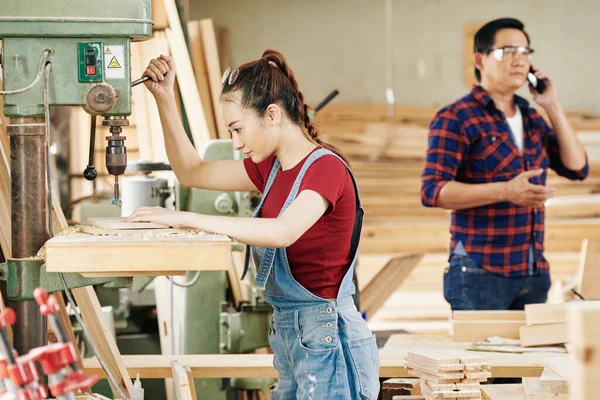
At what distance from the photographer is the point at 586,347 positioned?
1.31 metres

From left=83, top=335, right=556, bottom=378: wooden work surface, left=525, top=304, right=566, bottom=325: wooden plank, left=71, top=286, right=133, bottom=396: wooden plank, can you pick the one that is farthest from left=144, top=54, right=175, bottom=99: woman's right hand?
left=525, top=304, right=566, bottom=325: wooden plank

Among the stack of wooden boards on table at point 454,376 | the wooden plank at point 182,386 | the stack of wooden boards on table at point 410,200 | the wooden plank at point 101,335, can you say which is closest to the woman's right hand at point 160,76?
the wooden plank at point 101,335

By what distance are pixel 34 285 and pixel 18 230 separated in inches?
5.7

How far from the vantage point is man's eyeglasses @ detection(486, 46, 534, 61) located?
3.57 m

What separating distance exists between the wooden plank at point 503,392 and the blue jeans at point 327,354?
40 centimetres

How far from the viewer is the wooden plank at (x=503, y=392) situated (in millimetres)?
2496

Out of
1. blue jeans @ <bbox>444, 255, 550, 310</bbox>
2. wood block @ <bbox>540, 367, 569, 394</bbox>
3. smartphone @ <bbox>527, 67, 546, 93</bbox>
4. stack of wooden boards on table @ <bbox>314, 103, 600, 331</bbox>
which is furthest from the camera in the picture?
stack of wooden boards on table @ <bbox>314, 103, 600, 331</bbox>

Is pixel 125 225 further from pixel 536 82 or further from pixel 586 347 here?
pixel 536 82

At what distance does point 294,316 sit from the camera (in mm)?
2293

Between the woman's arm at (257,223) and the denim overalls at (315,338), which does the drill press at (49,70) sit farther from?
the denim overalls at (315,338)

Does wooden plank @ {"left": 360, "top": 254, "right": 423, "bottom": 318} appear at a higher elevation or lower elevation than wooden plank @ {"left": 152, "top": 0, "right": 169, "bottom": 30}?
lower

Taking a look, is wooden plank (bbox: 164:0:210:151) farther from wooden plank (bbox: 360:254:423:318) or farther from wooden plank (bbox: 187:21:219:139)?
wooden plank (bbox: 360:254:423:318)

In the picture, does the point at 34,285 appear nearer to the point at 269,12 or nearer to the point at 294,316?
the point at 294,316

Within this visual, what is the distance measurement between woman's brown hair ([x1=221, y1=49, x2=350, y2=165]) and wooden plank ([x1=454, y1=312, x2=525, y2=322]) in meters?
1.03
